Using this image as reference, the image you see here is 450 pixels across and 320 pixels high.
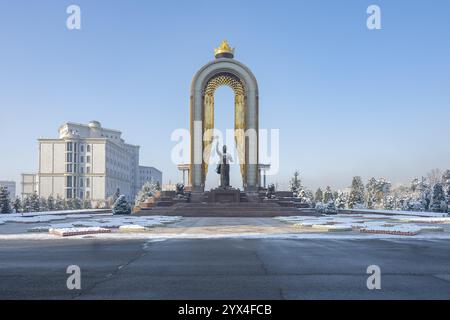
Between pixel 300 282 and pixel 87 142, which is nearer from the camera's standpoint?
pixel 300 282

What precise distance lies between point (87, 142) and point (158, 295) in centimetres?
12858

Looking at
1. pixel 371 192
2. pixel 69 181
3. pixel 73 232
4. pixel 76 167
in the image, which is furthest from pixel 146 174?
pixel 73 232

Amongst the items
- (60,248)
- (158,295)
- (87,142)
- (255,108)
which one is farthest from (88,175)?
(158,295)

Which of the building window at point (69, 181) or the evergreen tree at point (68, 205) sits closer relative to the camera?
the evergreen tree at point (68, 205)

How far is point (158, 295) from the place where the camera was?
6.79 meters

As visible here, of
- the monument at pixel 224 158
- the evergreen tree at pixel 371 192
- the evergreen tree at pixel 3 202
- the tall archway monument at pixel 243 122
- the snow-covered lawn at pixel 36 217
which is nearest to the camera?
the snow-covered lawn at pixel 36 217

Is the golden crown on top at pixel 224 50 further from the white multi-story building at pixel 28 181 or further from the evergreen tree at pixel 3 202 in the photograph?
the white multi-story building at pixel 28 181

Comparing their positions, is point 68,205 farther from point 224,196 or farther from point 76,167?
point 224,196

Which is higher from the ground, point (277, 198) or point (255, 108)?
point (255, 108)

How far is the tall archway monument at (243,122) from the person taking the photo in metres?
48.0

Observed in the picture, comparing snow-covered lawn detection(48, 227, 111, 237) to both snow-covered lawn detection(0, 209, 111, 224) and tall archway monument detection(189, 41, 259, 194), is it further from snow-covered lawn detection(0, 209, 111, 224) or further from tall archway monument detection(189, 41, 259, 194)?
tall archway monument detection(189, 41, 259, 194)

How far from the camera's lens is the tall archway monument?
4803 cm

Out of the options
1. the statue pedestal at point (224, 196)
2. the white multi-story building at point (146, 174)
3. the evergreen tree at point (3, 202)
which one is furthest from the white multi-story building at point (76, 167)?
the statue pedestal at point (224, 196)
